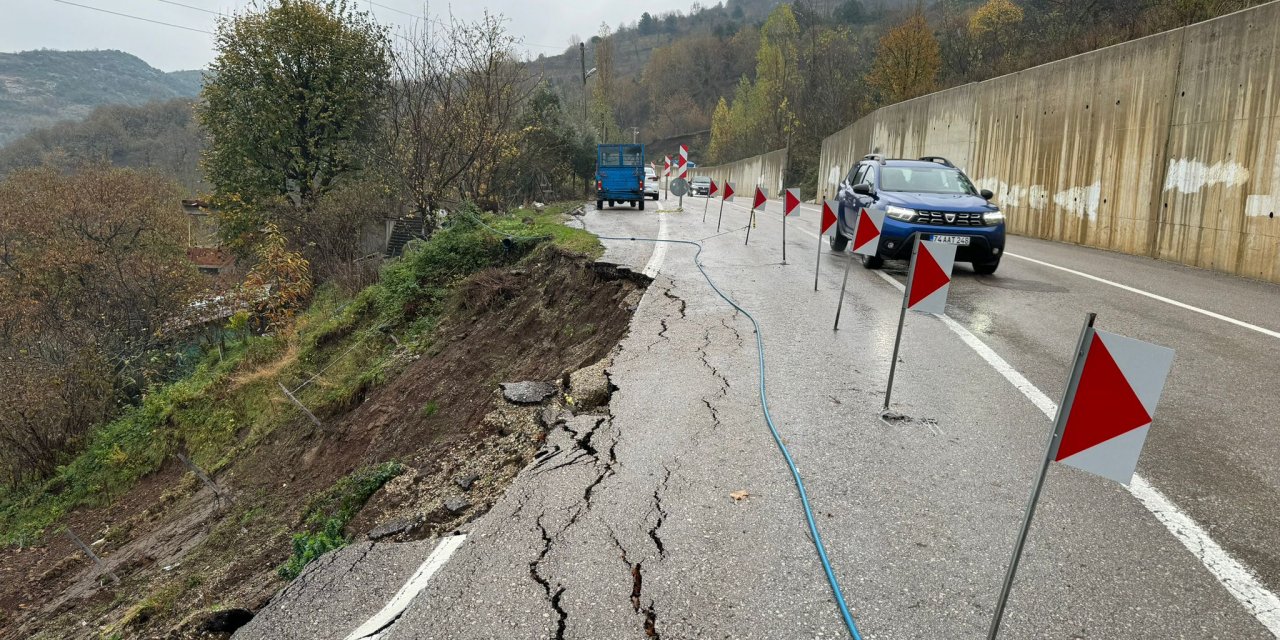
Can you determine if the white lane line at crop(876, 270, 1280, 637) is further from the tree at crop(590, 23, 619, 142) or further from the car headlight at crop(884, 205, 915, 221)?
the tree at crop(590, 23, 619, 142)

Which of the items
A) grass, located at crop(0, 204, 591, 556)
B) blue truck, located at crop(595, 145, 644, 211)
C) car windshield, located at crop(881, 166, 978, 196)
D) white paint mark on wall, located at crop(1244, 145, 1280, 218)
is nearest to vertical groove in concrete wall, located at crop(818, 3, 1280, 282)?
white paint mark on wall, located at crop(1244, 145, 1280, 218)

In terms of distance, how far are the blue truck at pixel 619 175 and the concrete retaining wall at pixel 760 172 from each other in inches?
813

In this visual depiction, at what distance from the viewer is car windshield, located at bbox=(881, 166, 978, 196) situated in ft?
38.1

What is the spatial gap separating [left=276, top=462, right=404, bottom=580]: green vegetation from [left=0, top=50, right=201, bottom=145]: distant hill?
175038mm

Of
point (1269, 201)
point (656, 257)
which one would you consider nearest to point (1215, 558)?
point (656, 257)

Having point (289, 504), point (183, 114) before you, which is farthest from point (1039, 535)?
point (183, 114)

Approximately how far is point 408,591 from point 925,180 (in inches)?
425

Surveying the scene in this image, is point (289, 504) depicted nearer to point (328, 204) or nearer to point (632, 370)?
point (632, 370)

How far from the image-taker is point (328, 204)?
2161cm

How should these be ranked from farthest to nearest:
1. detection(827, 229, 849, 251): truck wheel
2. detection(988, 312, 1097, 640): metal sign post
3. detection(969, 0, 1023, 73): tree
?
detection(969, 0, 1023, 73): tree, detection(827, 229, 849, 251): truck wheel, detection(988, 312, 1097, 640): metal sign post

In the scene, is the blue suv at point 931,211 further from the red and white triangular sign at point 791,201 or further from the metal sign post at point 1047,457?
the metal sign post at point 1047,457

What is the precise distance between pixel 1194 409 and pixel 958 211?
5837mm

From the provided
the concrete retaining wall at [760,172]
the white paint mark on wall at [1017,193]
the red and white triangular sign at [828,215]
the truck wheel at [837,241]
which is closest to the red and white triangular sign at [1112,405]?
the red and white triangular sign at [828,215]

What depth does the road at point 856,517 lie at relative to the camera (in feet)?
9.71
